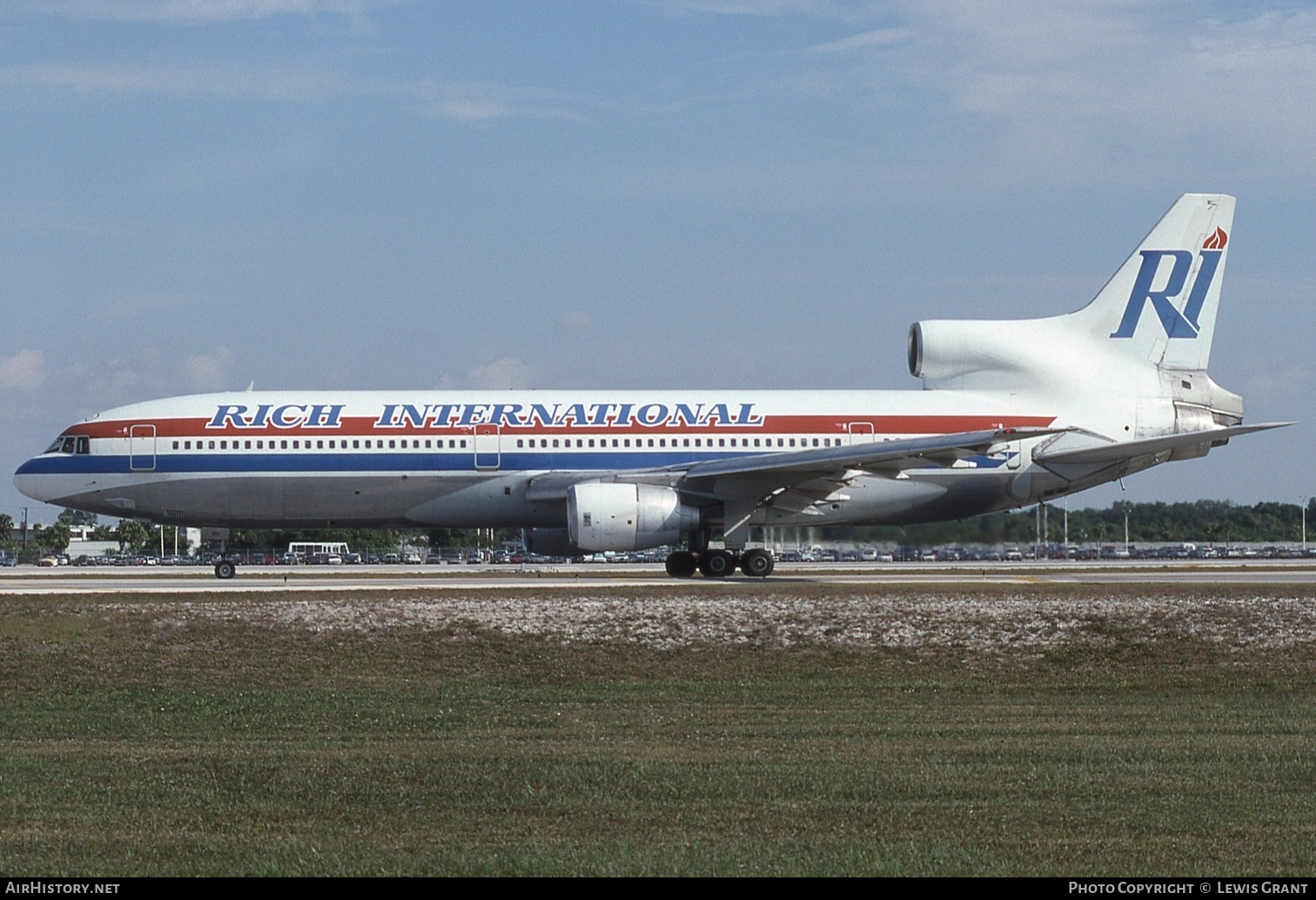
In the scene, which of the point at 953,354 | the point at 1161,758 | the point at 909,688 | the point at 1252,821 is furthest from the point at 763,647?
the point at 953,354

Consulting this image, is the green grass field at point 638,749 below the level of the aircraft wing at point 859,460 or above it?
below

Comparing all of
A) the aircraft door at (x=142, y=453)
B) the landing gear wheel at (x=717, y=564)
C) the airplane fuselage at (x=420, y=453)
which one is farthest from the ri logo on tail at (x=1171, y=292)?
the aircraft door at (x=142, y=453)

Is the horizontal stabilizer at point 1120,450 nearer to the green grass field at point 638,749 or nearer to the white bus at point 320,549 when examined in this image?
the green grass field at point 638,749

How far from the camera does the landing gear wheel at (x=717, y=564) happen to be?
3491 centimetres

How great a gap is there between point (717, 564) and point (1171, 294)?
14855 millimetres

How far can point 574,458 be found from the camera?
35344 mm

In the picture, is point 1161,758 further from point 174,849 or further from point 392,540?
point 392,540

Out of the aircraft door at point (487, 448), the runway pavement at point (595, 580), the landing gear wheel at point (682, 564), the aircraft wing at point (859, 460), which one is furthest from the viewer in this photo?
the landing gear wheel at point (682, 564)

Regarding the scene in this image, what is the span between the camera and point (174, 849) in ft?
28.6

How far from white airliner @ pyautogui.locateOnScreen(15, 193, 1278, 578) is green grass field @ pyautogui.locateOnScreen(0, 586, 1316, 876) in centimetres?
1052

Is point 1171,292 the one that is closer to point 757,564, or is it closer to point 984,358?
point 984,358

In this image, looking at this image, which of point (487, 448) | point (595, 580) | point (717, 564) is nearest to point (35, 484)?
point (487, 448)

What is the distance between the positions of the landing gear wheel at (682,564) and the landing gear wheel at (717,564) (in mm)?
474

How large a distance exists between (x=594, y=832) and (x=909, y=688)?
9872 millimetres
